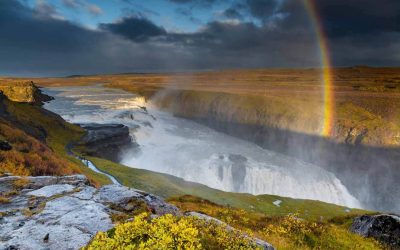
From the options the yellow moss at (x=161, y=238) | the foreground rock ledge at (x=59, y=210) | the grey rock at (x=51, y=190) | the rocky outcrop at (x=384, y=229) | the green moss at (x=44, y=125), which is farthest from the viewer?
the green moss at (x=44, y=125)

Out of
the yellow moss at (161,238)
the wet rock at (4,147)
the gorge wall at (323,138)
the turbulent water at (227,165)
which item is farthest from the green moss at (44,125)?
the gorge wall at (323,138)

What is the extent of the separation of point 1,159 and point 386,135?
10765 centimetres

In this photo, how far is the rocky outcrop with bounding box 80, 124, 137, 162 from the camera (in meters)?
80.9

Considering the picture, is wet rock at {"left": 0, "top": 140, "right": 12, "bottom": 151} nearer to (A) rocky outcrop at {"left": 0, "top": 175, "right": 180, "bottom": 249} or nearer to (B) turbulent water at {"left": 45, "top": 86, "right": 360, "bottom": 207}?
(A) rocky outcrop at {"left": 0, "top": 175, "right": 180, "bottom": 249}

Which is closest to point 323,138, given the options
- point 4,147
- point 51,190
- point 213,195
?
point 213,195

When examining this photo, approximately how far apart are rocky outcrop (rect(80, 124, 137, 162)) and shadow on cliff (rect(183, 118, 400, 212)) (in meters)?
51.0

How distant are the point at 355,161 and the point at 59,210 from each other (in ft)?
345

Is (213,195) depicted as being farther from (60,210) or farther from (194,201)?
(60,210)

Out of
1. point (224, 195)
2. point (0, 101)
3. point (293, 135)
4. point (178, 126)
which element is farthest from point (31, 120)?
point (293, 135)

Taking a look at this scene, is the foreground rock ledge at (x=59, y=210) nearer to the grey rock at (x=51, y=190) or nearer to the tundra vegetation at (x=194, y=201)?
the grey rock at (x=51, y=190)

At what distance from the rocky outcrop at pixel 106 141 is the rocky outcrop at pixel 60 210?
6463cm

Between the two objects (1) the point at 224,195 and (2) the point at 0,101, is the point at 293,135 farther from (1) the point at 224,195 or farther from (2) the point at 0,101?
(2) the point at 0,101

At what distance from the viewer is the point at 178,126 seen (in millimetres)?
140750

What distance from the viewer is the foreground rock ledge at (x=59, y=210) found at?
28.3 feet
